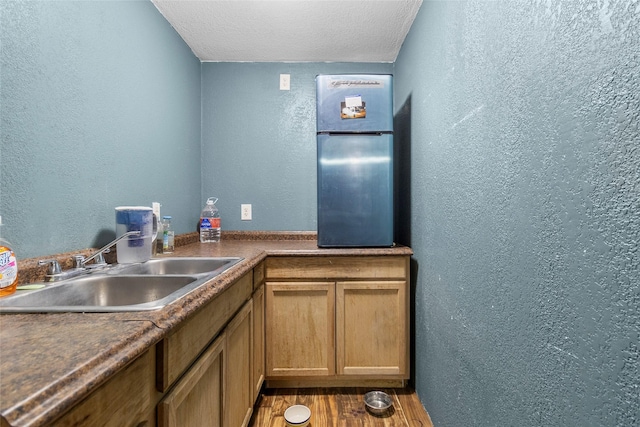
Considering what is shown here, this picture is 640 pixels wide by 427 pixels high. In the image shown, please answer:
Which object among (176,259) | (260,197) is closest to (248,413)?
(176,259)

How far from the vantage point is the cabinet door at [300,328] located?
70.5 inches

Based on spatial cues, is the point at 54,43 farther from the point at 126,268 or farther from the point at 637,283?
the point at 637,283

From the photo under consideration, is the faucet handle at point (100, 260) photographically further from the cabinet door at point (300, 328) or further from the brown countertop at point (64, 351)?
the cabinet door at point (300, 328)

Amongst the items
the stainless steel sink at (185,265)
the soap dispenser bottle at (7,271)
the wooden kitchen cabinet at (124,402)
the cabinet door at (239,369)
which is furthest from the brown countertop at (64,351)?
the stainless steel sink at (185,265)

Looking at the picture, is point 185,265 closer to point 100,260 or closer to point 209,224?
point 100,260

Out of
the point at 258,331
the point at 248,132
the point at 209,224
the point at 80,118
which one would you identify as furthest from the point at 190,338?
the point at 248,132

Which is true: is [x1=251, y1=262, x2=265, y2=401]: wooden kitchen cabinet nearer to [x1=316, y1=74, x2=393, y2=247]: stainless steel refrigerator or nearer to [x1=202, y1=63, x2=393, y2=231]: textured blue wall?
[x1=316, y1=74, x2=393, y2=247]: stainless steel refrigerator

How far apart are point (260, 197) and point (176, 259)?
3.46ft

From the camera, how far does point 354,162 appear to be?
1.84m

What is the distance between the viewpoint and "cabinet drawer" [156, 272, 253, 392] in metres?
0.69

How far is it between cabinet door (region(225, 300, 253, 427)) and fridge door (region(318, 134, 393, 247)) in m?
0.68

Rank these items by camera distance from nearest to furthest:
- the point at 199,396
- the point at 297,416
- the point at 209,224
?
the point at 199,396 < the point at 297,416 < the point at 209,224

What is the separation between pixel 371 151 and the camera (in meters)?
1.84

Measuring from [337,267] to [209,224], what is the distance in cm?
104
